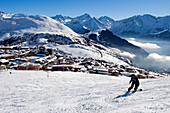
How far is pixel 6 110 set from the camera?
809cm

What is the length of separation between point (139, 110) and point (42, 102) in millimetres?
6554

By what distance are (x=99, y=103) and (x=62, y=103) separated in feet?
8.52

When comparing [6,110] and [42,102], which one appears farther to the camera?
[42,102]

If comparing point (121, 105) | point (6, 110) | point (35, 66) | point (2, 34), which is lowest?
point (6, 110)

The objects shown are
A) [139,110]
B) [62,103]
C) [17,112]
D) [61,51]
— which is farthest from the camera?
[61,51]

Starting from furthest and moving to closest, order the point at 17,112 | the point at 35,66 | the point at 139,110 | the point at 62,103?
the point at 35,66 → the point at 62,103 → the point at 17,112 → the point at 139,110

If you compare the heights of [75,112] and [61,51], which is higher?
[61,51]

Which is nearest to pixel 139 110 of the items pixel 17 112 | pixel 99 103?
pixel 99 103

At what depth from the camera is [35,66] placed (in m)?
33.2

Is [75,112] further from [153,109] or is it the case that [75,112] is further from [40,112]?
[153,109]

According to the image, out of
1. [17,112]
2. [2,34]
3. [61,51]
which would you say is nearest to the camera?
[17,112]

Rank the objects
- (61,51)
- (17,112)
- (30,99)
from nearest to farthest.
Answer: (17,112) → (30,99) → (61,51)

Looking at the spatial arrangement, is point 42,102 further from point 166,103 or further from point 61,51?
point 61,51

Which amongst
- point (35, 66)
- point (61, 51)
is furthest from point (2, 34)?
point (35, 66)
